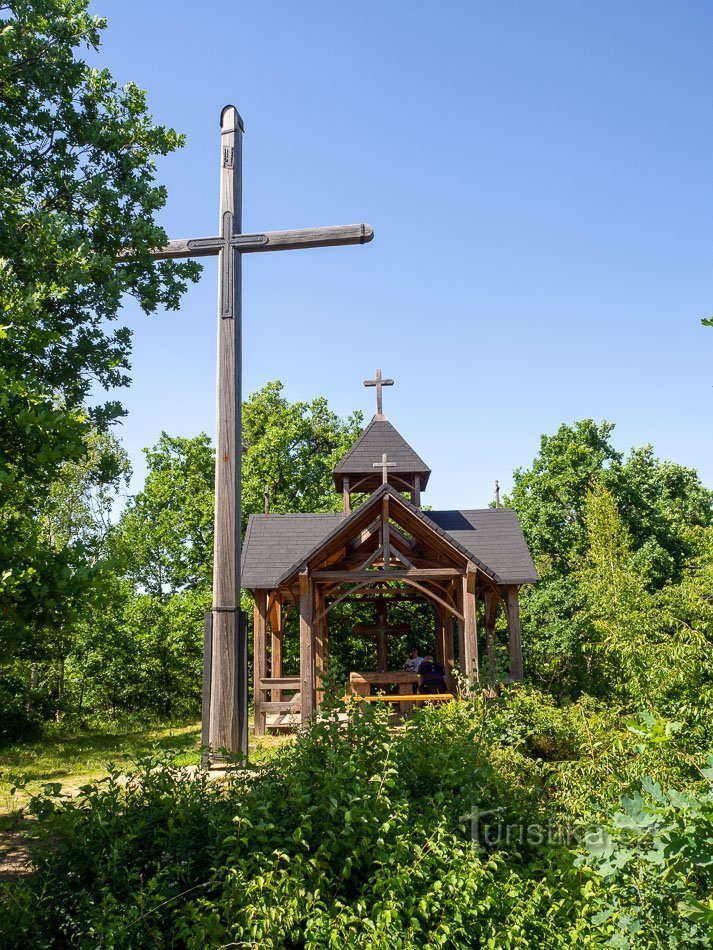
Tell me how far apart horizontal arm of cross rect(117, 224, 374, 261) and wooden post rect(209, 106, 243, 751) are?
0.39 feet

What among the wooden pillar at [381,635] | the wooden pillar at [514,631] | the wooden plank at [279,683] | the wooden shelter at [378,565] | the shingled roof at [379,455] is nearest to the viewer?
the wooden shelter at [378,565]

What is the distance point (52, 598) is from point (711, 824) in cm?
372

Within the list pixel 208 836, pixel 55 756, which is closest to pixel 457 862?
pixel 208 836

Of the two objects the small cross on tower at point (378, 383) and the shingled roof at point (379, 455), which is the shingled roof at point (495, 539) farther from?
the small cross on tower at point (378, 383)

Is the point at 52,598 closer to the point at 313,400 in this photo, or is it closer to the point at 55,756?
the point at 55,756

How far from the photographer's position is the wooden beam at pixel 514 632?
46.2ft

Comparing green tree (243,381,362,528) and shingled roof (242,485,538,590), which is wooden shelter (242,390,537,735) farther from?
green tree (243,381,362,528)

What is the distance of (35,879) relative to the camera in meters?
4.40

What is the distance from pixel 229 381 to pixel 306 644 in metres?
6.26

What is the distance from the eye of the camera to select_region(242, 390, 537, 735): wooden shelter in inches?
489

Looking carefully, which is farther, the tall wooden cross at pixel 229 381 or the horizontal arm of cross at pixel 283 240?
the horizontal arm of cross at pixel 283 240

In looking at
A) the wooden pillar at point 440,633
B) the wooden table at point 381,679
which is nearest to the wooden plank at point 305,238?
the wooden table at point 381,679

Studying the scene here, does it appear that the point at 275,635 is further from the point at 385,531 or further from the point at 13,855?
the point at 13,855

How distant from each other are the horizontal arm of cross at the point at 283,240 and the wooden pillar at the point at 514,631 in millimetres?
8562
